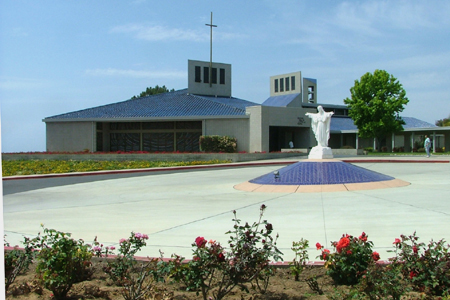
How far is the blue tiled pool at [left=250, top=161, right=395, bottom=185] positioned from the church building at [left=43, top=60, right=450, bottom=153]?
22022 millimetres

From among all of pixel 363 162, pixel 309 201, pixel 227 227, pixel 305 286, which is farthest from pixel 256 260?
pixel 363 162

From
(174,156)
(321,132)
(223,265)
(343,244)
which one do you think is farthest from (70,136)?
(343,244)

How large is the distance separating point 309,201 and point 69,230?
243 inches

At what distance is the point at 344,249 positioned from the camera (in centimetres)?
447

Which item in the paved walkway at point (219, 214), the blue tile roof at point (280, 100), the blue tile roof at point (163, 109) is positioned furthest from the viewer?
the blue tile roof at point (280, 100)

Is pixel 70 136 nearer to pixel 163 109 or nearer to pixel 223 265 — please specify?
pixel 163 109

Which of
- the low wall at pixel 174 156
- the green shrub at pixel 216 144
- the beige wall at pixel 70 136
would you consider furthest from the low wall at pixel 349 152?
the beige wall at pixel 70 136

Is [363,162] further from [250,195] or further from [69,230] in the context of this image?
[69,230]

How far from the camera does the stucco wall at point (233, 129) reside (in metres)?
38.2

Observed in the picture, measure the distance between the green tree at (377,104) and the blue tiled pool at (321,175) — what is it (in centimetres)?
3505

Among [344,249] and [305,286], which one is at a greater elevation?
[344,249]

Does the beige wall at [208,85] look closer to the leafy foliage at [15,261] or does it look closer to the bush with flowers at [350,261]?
the leafy foliage at [15,261]

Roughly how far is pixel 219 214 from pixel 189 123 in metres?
31.8

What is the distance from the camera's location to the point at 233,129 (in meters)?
38.5
